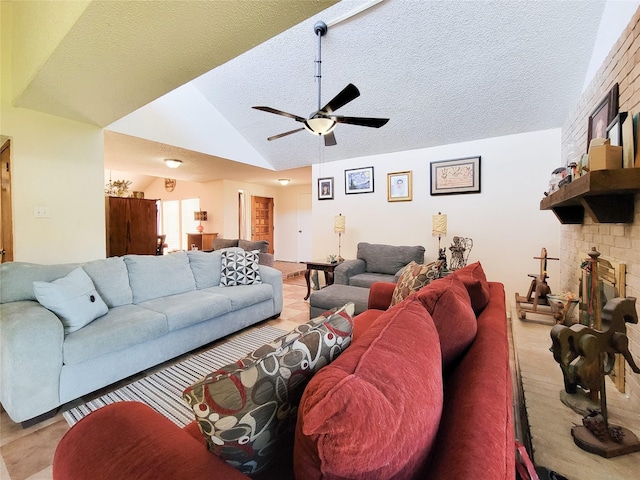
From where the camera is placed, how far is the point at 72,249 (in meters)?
3.04

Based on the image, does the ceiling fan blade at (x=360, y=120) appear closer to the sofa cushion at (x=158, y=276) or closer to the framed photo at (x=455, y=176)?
the framed photo at (x=455, y=176)

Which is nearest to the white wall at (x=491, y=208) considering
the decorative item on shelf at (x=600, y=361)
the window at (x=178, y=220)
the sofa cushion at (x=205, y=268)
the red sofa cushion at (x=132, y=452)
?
the sofa cushion at (x=205, y=268)

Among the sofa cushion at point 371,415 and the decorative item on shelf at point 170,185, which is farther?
the decorative item on shelf at point 170,185

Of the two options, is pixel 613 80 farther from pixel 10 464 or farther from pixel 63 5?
pixel 10 464

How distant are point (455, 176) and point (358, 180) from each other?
1.56 meters

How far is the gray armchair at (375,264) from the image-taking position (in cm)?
372

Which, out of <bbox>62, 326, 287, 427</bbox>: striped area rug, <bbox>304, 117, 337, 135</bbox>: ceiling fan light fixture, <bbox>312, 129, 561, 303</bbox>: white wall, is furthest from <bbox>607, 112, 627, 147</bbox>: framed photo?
<bbox>62, 326, 287, 427</bbox>: striped area rug

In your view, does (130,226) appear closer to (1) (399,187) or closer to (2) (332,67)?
(2) (332,67)

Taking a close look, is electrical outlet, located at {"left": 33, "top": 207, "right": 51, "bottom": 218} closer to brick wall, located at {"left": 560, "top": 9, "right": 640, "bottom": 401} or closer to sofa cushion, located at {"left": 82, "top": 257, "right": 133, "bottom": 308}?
sofa cushion, located at {"left": 82, "top": 257, "right": 133, "bottom": 308}

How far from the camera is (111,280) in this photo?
2379 mm

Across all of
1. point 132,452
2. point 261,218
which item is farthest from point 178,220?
point 132,452

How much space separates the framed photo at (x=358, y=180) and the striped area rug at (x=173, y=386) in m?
3.08

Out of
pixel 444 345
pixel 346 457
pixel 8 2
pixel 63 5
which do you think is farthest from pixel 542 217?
pixel 8 2

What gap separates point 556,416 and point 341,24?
329 cm
